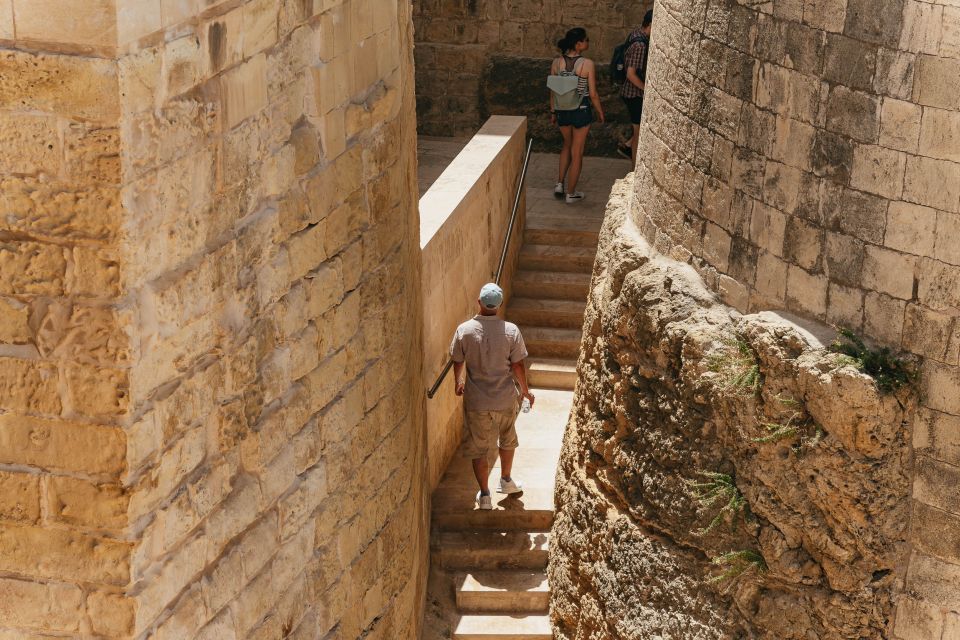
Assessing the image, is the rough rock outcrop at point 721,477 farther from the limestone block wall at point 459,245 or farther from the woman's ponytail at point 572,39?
the woman's ponytail at point 572,39

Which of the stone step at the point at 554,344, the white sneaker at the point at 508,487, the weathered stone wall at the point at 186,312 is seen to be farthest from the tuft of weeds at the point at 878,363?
the stone step at the point at 554,344

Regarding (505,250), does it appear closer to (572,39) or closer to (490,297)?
(490,297)

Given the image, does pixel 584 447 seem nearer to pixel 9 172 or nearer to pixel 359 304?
pixel 359 304

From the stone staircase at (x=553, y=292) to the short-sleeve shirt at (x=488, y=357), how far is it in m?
1.80

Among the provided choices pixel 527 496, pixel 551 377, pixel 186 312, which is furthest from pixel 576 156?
pixel 186 312

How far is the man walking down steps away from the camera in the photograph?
7957 mm

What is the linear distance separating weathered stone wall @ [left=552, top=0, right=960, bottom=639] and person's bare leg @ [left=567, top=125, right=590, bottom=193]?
4354mm

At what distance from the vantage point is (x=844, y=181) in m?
5.96

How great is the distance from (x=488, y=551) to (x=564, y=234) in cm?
331

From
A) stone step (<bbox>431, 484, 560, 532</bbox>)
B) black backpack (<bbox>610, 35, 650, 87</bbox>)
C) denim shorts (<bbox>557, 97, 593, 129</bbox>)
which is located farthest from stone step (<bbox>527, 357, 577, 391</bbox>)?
black backpack (<bbox>610, 35, 650, 87</bbox>)

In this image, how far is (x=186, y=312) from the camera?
14.5ft

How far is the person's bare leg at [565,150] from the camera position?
11.3 meters

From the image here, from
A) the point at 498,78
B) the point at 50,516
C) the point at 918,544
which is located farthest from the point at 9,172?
the point at 498,78

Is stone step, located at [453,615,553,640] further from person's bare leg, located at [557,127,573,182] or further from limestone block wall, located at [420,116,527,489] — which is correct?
person's bare leg, located at [557,127,573,182]
